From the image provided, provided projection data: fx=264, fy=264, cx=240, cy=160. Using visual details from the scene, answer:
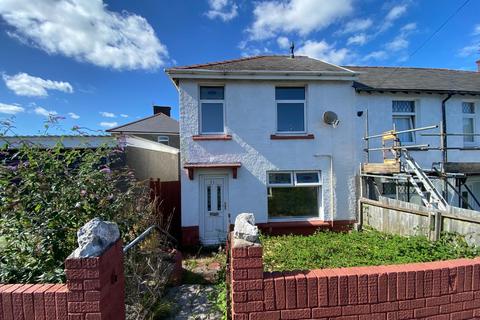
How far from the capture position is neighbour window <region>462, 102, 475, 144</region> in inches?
384

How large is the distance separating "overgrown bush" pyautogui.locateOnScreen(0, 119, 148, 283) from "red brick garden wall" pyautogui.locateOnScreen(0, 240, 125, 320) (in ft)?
1.11

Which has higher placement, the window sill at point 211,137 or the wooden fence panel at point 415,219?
the window sill at point 211,137

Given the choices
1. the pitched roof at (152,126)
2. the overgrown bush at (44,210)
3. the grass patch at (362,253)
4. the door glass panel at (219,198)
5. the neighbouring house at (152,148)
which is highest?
the pitched roof at (152,126)

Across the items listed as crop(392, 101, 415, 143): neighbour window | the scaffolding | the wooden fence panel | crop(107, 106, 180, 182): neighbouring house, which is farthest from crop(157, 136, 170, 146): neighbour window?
crop(392, 101, 415, 143): neighbour window

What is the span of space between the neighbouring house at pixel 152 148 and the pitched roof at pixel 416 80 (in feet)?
23.8

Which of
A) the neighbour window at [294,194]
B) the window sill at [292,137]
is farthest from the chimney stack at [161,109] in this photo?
the neighbour window at [294,194]

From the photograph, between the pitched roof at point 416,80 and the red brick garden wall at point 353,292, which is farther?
the pitched roof at point 416,80

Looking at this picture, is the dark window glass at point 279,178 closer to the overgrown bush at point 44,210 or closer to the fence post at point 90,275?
the overgrown bush at point 44,210

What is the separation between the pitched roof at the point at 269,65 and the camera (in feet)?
27.3

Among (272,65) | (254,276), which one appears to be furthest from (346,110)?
(254,276)

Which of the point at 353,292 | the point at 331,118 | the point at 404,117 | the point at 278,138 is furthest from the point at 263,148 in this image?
the point at 353,292

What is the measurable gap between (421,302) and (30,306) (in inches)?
119

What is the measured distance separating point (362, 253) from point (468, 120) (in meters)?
8.61

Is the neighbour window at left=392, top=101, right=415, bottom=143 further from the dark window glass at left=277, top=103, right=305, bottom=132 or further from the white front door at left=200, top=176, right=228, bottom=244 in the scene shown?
the white front door at left=200, top=176, right=228, bottom=244
